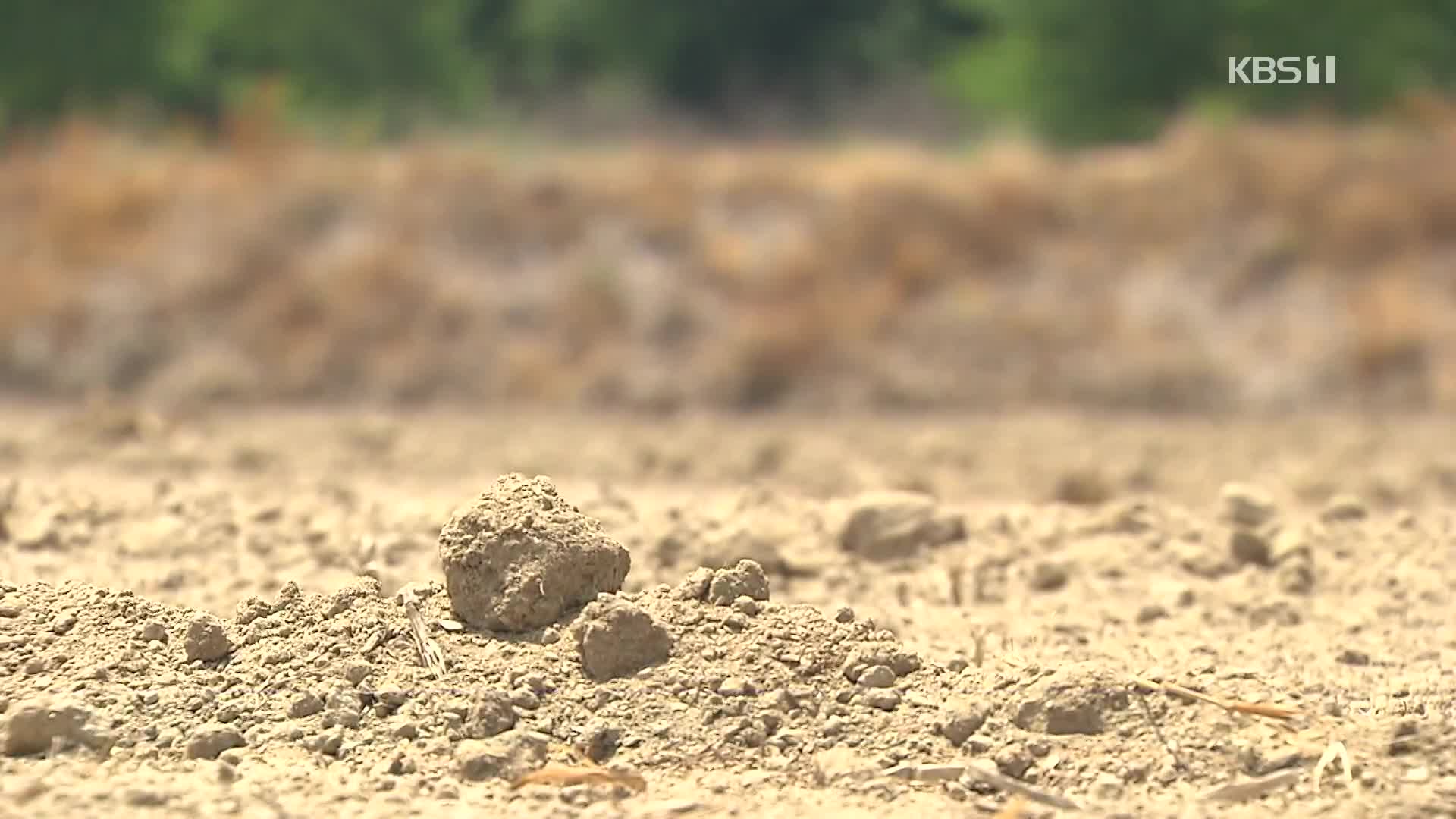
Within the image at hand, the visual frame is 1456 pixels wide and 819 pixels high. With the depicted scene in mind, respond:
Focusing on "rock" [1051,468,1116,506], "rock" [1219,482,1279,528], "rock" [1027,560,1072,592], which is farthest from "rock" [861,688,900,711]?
"rock" [1051,468,1116,506]

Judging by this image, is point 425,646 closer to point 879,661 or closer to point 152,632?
point 152,632

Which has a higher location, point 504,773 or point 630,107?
point 504,773

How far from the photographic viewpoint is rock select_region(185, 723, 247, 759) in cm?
266

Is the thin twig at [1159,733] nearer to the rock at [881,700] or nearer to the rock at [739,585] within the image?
the rock at [881,700]

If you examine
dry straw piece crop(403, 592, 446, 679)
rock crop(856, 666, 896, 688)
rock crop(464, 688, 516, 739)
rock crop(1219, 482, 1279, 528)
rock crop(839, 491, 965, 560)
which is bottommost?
rock crop(1219, 482, 1279, 528)

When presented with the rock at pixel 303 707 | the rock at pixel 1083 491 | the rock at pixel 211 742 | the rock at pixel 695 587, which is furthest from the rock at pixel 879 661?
the rock at pixel 1083 491

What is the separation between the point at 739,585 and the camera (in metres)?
3.02

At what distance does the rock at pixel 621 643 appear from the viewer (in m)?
2.79

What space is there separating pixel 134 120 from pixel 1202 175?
8409mm

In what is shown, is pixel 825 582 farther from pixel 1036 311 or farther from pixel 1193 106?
pixel 1193 106

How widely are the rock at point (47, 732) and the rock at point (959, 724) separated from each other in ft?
3.99

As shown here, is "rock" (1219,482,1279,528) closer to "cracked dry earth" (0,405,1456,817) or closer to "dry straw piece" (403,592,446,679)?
"cracked dry earth" (0,405,1456,817)

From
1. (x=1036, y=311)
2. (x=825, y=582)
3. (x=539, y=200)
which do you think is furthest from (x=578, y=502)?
(x=539, y=200)

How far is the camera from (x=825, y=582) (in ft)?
13.0
